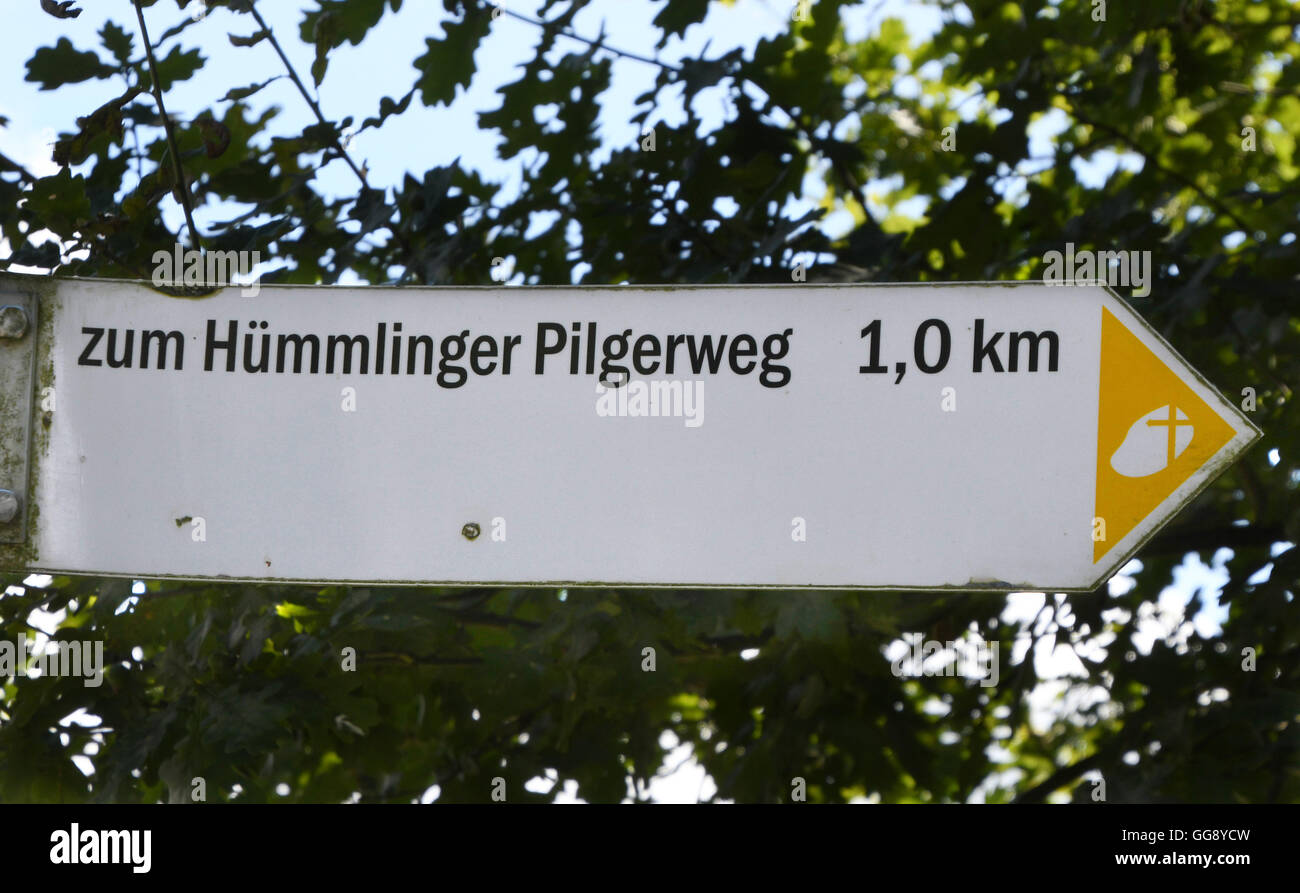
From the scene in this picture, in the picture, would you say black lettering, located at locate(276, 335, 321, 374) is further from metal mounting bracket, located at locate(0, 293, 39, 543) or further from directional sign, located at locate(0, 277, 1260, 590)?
metal mounting bracket, located at locate(0, 293, 39, 543)

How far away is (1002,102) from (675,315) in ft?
6.73

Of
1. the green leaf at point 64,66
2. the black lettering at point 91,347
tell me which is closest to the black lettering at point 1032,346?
the black lettering at point 91,347

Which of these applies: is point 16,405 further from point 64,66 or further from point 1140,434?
point 64,66

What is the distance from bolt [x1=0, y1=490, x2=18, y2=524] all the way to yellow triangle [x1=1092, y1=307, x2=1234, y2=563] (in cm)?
123

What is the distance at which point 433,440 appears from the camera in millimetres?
1458

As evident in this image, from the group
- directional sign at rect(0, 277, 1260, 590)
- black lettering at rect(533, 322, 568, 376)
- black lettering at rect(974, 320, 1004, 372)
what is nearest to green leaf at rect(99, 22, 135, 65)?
directional sign at rect(0, 277, 1260, 590)

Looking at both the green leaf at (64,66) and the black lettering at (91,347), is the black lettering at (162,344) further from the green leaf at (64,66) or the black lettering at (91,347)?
the green leaf at (64,66)

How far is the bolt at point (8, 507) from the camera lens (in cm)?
140

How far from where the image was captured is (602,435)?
1.45 metres

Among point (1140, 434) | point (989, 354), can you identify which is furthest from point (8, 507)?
point (1140, 434)

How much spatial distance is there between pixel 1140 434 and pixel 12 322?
1325mm

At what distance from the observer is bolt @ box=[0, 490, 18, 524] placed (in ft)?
4.61

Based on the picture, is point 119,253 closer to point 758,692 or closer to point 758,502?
point 758,502

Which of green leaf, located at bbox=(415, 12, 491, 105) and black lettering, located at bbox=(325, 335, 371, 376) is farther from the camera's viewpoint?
green leaf, located at bbox=(415, 12, 491, 105)
